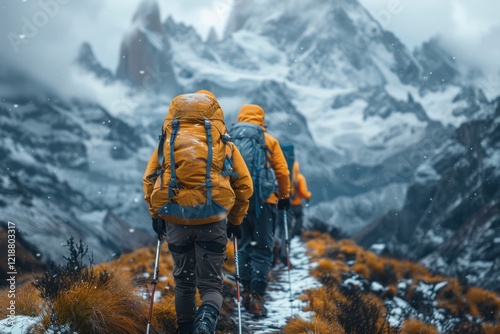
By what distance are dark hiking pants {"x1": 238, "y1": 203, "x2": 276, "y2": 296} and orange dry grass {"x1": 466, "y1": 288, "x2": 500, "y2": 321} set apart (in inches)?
239

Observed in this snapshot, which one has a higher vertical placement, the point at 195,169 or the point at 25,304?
the point at 195,169

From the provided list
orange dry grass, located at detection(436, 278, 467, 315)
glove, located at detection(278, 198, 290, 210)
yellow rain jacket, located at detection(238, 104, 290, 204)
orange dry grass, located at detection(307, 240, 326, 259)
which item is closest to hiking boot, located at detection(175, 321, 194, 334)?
yellow rain jacket, located at detection(238, 104, 290, 204)

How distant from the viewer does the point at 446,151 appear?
5876 inches

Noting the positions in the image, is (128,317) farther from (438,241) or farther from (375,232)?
(375,232)

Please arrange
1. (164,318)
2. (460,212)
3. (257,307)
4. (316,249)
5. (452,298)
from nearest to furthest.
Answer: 1. (164,318)
2. (257,307)
3. (452,298)
4. (316,249)
5. (460,212)

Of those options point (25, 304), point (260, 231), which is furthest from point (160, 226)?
point (260, 231)

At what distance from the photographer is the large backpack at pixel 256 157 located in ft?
21.5

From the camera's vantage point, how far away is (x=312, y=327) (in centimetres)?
568

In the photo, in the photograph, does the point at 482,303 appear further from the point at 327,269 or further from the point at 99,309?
the point at 99,309

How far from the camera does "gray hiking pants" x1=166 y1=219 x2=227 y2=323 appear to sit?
484 centimetres

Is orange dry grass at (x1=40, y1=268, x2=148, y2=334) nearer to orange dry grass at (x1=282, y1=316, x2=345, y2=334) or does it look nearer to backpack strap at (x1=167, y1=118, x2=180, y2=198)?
backpack strap at (x1=167, y1=118, x2=180, y2=198)

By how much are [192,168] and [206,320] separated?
4.11ft

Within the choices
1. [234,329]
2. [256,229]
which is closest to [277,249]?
[256,229]

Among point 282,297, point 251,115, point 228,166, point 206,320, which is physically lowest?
A: point 206,320
